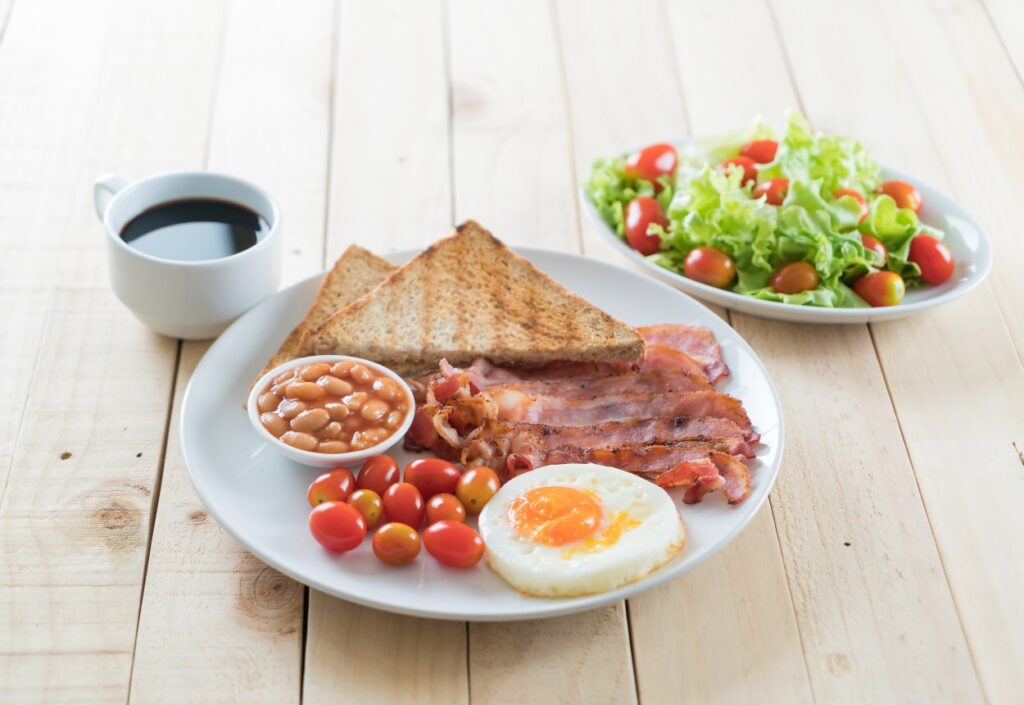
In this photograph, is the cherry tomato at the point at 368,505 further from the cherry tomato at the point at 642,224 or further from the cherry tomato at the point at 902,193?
the cherry tomato at the point at 902,193

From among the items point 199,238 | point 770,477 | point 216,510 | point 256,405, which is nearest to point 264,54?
point 199,238

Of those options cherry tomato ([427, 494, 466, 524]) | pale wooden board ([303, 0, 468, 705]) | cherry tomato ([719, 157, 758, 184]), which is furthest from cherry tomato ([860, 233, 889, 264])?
cherry tomato ([427, 494, 466, 524])

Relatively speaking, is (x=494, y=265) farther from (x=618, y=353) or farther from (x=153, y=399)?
(x=153, y=399)

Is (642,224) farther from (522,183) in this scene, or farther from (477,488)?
(477,488)

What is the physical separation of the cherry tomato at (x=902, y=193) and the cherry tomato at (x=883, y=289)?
45 cm

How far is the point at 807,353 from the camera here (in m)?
3.76

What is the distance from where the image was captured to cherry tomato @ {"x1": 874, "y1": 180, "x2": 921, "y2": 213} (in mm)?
4188

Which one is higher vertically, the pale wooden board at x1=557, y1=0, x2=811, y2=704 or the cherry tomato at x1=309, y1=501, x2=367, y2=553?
the cherry tomato at x1=309, y1=501, x2=367, y2=553

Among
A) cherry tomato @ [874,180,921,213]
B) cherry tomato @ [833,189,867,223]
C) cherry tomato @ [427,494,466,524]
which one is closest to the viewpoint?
cherry tomato @ [427,494,466,524]

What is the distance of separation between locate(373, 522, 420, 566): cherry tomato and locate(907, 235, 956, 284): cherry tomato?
2.14 metres

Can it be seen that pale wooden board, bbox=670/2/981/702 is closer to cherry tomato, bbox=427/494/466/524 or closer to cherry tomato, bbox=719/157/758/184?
cherry tomato, bbox=719/157/758/184

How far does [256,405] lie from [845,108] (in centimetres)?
312

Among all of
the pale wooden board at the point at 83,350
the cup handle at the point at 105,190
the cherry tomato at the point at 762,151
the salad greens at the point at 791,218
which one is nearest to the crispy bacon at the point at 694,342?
the salad greens at the point at 791,218

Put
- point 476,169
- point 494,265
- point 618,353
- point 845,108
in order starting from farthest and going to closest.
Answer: point 845,108
point 476,169
point 494,265
point 618,353
